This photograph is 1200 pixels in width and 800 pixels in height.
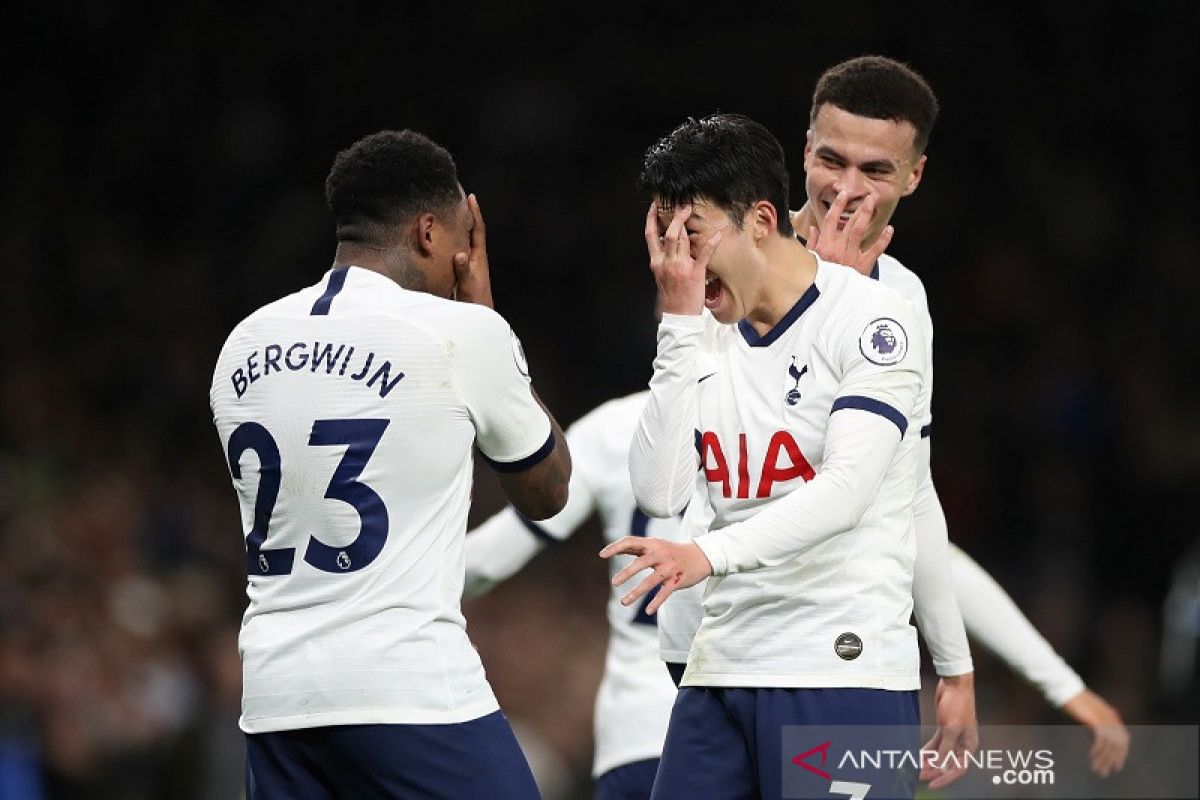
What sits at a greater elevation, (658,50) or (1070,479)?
(658,50)

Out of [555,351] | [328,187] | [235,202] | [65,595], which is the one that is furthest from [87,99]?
[328,187]

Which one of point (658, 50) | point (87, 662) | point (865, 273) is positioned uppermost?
point (658, 50)

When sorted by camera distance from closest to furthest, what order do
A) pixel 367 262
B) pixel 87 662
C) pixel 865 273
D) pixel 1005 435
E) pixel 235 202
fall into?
1. pixel 367 262
2. pixel 865 273
3. pixel 87 662
4. pixel 1005 435
5. pixel 235 202

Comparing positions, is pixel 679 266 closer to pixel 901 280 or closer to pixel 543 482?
pixel 543 482

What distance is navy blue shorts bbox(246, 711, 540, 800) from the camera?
3.92m

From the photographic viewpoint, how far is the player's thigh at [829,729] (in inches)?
156

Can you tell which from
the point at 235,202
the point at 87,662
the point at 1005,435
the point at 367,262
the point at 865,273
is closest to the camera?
the point at 367,262

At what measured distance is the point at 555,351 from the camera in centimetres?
1235

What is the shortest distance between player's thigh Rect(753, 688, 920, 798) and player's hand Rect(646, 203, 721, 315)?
84 cm

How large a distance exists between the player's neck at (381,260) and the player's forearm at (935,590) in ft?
4.14

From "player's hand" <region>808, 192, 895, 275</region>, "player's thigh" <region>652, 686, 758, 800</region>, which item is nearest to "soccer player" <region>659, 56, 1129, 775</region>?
"player's hand" <region>808, 192, 895, 275</region>

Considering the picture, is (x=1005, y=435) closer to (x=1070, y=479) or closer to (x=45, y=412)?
(x=1070, y=479)

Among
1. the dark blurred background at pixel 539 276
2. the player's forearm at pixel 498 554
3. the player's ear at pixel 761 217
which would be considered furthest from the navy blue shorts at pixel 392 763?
the dark blurred background at pixel 539 276

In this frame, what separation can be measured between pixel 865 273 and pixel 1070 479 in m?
6.31
